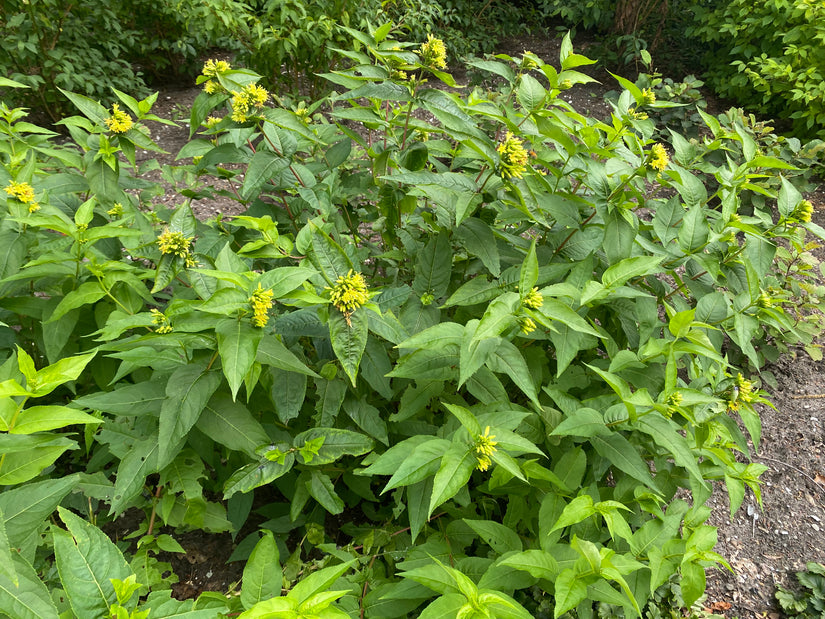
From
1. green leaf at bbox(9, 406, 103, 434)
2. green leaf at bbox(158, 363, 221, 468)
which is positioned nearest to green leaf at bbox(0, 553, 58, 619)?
green leaf at bbox(9, 406, 103, 434)

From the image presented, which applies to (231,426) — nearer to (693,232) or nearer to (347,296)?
(347,296)

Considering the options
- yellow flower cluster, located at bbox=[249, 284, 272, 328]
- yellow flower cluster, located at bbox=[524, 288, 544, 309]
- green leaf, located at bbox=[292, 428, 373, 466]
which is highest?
yellow flower cluster, located at bbox=[524, 288, 544, 309]

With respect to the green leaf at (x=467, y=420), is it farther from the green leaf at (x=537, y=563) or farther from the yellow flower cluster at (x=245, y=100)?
the yellow flower cluster at (x=245, y=100)

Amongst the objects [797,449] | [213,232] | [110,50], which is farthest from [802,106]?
[110,50]

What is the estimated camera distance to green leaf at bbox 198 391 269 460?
1578mm

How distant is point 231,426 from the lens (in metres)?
1.59

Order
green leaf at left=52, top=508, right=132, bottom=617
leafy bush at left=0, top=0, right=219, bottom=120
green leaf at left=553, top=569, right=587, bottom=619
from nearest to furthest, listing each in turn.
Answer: green leaf at left=52, top=508, right=132, bottom=617, green leaf at left=553, top=569, right=587, bottom=619, leafy bush at left=0, top=0, right=219, bottom=120

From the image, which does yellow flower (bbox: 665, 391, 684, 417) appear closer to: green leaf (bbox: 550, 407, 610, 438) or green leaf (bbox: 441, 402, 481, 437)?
green leaf (bbox: 550, 407, 610, 438)

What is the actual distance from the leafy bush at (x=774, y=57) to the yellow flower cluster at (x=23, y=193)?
5930mm

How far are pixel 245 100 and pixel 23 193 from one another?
85cm

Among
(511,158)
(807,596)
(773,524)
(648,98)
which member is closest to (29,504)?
(511,158)

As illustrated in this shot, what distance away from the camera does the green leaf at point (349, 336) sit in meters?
1.36

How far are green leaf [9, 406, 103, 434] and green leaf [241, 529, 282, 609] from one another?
0.54 metres

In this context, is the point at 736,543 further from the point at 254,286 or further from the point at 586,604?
the point at 254,286
